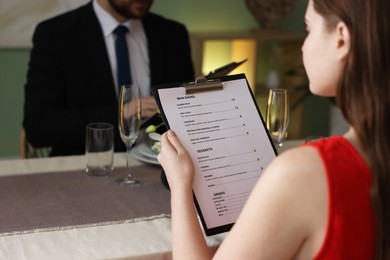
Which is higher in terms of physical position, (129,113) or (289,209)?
(289,209)

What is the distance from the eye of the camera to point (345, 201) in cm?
98

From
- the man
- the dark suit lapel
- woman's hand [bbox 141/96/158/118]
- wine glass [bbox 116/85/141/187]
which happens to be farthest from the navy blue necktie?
wine glass [bbox 116/85/141/187]

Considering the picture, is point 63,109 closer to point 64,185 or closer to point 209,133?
point 64,185

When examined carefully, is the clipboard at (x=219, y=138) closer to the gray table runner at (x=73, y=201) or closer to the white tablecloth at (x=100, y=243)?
the white tablecloth at (x=100, y=243)

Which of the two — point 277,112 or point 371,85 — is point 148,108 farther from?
point 371,85

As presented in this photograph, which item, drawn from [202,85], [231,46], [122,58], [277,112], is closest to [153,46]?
[122,58]

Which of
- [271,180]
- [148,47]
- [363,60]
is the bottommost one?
[148,47]

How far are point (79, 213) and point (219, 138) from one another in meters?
0.43

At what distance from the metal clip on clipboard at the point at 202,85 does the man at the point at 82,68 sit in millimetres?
1043

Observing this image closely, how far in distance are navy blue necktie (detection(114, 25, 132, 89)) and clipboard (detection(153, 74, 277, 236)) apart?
4.10ft

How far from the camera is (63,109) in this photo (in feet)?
8.57

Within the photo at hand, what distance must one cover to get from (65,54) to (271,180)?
178 centimetres

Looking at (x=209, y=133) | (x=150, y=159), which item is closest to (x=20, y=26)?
(x=150, y=159)

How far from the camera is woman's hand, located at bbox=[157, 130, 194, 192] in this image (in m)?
1.27
